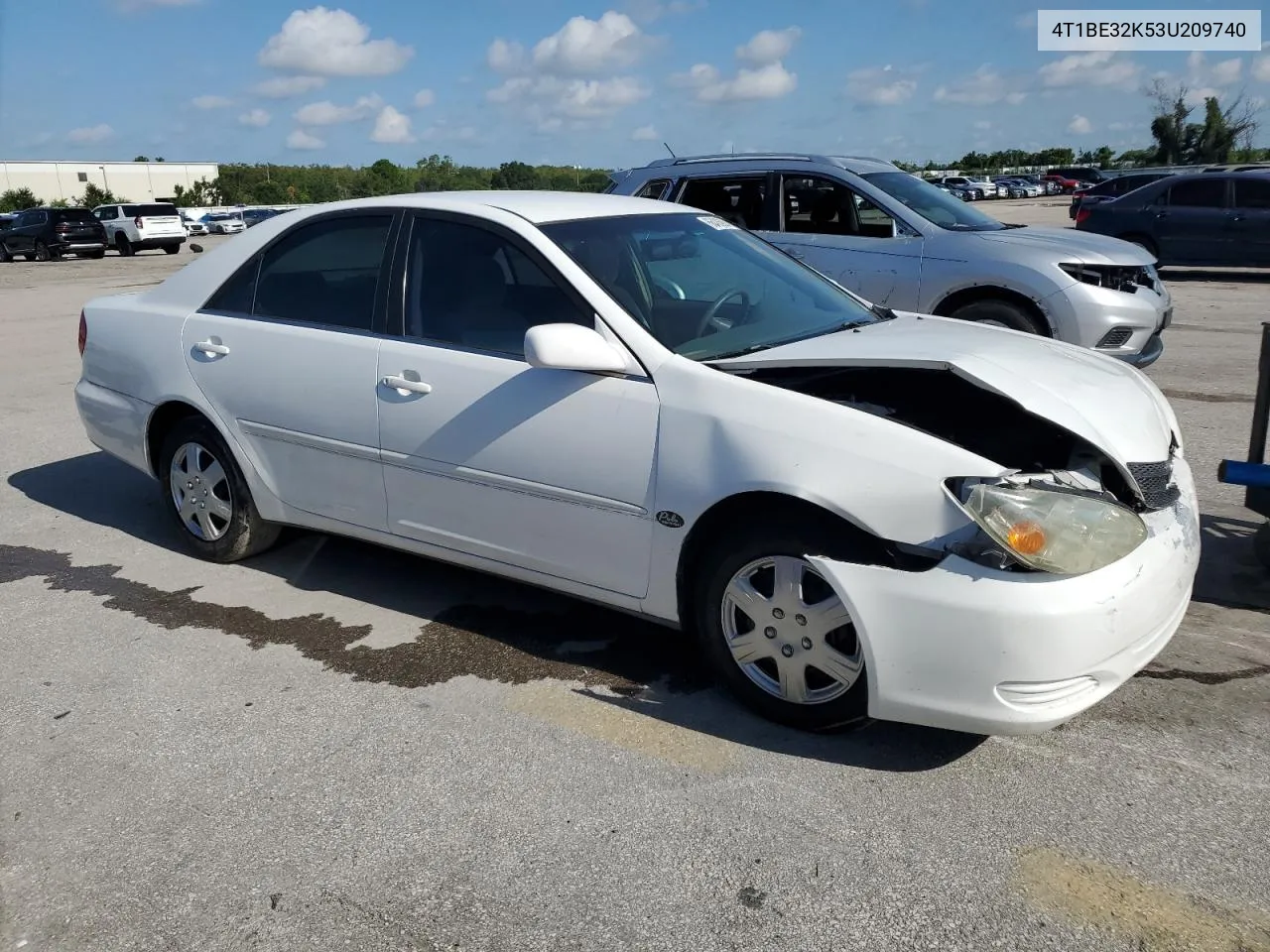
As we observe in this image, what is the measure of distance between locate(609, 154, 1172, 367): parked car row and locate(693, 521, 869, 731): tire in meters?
5.00

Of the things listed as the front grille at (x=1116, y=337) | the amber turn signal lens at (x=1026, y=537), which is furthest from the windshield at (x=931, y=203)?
the amber turn signal lens at (x=1026, y=537)

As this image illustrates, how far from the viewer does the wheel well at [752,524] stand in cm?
314

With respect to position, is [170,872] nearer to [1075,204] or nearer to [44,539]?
[44,539]

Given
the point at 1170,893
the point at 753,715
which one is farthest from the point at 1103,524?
the point at 753,715

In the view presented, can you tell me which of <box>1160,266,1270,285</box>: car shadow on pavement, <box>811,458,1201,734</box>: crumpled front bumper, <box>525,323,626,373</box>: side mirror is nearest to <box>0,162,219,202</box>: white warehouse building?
<box>1160,266,1270,285</box>: car shadow on pavement

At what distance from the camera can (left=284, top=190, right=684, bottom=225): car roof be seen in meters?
4.19

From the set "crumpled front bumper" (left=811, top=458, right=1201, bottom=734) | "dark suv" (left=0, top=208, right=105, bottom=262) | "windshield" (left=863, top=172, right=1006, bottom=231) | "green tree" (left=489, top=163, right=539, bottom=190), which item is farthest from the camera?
"dark suv" (left=0, top=208, right=105, bottom=262)

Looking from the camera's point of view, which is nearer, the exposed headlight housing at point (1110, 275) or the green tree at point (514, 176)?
the exposed headlight housing at point (1110, 275)

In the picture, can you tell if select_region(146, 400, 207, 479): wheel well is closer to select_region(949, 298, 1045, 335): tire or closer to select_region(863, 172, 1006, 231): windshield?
select_region(949, 298, 1045, 335): tire

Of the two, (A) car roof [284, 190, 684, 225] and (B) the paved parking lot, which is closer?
(B) the paved parking lot

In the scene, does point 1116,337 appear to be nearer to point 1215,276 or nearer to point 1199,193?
point 1199,193

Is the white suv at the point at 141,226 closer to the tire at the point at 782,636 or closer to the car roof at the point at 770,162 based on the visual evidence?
the car roof at the point at 770,162

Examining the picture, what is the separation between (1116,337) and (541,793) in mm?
6440

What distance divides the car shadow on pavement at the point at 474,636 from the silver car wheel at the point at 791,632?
0.61 ft
